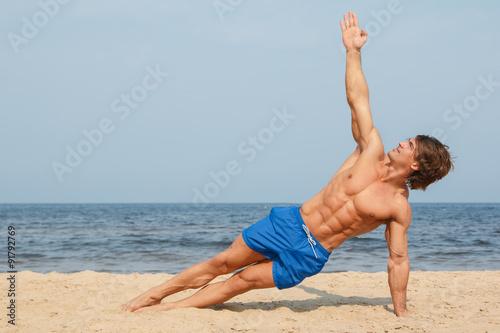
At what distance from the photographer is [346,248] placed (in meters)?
12.3

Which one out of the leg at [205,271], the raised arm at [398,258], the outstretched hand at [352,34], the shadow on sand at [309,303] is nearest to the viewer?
the raised arm at [398,258]

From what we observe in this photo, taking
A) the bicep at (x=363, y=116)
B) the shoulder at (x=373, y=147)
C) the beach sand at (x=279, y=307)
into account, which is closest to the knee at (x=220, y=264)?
the beach sand at (x=279, y=307)

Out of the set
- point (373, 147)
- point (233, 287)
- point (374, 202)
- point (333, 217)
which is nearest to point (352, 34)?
Answer: point (373, 147)

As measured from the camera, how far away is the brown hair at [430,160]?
4.04m

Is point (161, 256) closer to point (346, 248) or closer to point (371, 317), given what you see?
point (346, 248)

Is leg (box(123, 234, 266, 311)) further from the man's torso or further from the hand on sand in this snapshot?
the hand on sand

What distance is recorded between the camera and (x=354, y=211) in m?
4.19

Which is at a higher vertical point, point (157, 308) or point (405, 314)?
point (157, 308)

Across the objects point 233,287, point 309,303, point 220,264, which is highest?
point 220,264

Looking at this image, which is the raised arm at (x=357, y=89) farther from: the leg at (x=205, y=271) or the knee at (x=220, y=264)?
the knee at (x=220, y=264)

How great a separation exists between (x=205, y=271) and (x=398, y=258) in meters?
1.84

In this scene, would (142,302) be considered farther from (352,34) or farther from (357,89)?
(352,34)

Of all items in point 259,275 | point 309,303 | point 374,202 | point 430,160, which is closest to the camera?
point 430,160

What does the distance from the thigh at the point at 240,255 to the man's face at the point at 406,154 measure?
60.3 inches
